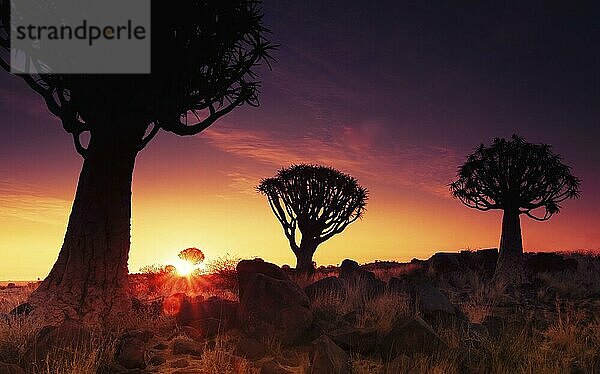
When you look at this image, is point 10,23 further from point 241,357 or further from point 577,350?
point 577,350

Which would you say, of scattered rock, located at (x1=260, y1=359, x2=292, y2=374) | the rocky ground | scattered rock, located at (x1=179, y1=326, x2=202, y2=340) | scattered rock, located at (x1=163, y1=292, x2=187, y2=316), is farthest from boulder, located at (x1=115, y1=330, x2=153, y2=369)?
scattered rock, located at (x1=163, y1=292, x2=187, y2=316)

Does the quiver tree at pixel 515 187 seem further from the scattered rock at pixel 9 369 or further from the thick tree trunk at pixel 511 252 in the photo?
the scattered rock at pixel 9 369

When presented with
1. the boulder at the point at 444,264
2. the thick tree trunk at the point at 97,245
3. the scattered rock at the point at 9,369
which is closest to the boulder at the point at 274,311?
the thick tree trunk at the point at 97,245

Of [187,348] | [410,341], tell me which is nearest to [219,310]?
[187,348]

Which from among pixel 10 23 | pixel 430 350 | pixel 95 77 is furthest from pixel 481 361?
pixel 10 23

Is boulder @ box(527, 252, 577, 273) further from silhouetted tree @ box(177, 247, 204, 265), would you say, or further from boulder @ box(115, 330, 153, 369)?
boulder @ box(115, 330, 153, 369)

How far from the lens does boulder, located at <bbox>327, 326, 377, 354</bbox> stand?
770 cm

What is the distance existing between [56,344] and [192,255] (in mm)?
26903

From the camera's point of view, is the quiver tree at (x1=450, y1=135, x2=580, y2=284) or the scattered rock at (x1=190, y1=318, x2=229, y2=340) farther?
the quiver tree at (x1=450, y1=135, x2=580, y2=284)

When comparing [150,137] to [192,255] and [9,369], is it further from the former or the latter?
[192,255]

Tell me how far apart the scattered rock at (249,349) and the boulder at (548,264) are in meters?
20.4

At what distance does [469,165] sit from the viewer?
22.3m

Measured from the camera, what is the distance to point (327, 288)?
12281 millimetres

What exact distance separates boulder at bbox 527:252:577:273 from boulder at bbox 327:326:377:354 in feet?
62.8
